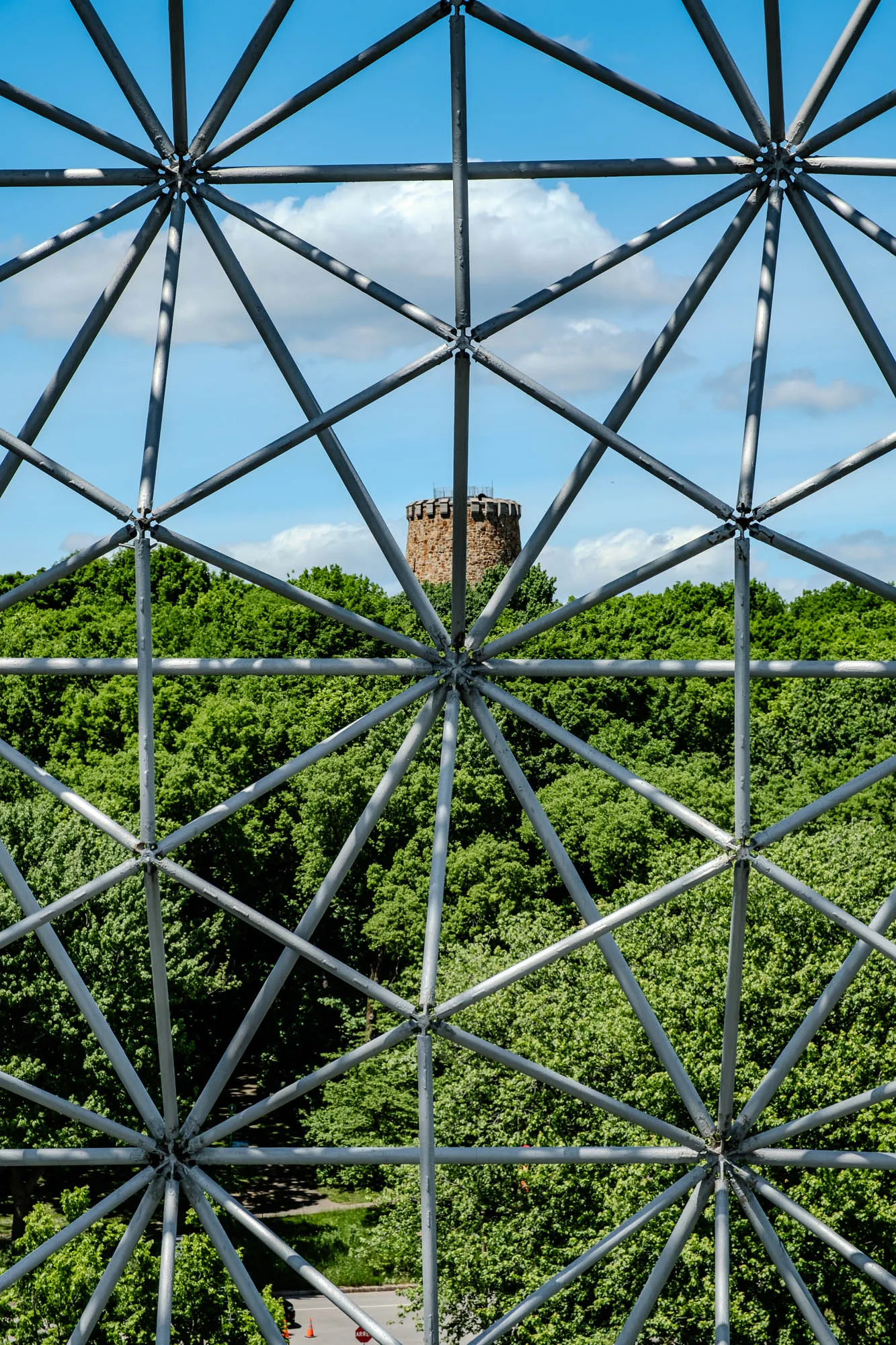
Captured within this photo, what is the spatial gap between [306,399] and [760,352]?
234 cm

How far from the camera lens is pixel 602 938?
6.95m

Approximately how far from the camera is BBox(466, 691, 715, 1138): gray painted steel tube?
6.98 meters

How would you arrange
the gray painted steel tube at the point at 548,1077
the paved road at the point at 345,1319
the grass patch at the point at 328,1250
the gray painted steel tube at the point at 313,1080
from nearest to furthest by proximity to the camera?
the gray painted steel tube at the point at 313,1080 → the gray painted steel tube at the point at 548,1077 → the paved road at the point at 345,1319 → the grass patch at the point at 328,1250

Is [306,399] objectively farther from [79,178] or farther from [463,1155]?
[463,1155]

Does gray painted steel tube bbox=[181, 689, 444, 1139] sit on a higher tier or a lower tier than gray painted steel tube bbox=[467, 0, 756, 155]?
lower

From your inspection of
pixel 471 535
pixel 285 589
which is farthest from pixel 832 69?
pixel 471 535

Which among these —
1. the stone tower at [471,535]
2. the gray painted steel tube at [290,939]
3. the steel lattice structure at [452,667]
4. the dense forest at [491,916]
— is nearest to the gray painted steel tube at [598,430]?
the steel lattice structure at [452,667]

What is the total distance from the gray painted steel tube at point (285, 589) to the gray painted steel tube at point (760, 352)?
6.08 feet

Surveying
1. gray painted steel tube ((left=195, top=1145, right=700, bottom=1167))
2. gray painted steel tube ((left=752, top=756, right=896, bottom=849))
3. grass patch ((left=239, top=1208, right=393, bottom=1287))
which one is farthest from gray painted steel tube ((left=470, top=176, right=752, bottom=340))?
grass patch ((left=239, top=1208, right=393, bottom=1287))

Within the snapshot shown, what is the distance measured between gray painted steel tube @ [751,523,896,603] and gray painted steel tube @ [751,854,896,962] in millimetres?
1473

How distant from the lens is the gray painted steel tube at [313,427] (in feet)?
23.2

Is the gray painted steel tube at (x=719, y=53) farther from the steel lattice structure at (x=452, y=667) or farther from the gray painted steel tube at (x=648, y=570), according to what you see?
the gray painted steel tube at (x=648, y=570)

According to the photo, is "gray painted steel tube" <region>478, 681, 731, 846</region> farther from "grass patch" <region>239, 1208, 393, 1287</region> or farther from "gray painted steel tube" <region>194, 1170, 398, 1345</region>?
"grass patch" <region>239, 1208, 393, 1287</region>

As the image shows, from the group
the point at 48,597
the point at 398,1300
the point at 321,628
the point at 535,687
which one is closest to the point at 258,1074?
the point at 398,1300
